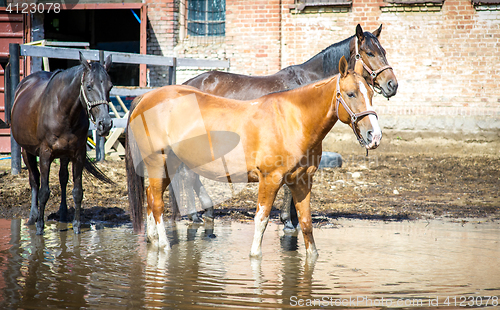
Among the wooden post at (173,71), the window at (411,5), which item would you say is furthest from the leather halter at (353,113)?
the window at (411,5)

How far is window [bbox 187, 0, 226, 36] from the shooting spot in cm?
1249

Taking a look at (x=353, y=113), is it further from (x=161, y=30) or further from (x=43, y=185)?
(x=161, y=30)

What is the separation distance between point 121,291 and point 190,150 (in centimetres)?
172

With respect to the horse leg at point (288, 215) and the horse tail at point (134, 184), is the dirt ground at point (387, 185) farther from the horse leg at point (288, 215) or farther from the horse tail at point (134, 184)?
the horse tail at point (134, 184)

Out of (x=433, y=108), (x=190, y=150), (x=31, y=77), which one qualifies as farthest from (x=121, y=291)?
(x=433, y=108)

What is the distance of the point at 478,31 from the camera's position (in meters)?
10.9

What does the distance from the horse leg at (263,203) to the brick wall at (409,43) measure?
309 inches

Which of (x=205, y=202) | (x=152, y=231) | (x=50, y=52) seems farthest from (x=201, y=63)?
(x=152, y=231)

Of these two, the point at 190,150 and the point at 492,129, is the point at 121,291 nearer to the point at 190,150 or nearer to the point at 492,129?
the point at 190,150

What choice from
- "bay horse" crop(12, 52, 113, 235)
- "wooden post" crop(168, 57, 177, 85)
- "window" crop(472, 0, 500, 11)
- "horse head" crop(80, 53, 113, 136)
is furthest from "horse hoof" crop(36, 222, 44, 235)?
"window" crop(472, 0, 500, 11)

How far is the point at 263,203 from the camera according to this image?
442 centimetres

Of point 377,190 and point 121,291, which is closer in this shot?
point 121,291

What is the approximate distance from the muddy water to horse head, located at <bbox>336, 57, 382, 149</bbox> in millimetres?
1198

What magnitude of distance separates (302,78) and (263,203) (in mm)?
2120
